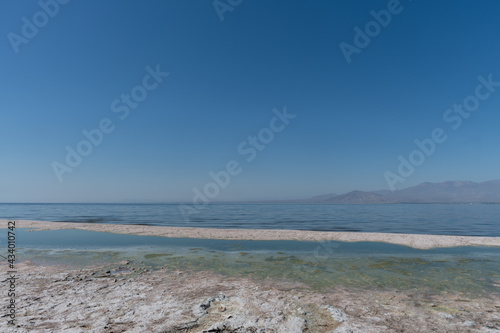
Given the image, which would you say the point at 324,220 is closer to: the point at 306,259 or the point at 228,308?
the point at 306,259

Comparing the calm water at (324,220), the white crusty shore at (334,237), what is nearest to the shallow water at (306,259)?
the white crusty shore at (334,237)

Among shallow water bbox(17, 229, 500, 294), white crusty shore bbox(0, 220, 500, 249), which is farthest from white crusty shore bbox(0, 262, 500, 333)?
white crusty shore bbox(0, 220, 500, 249)

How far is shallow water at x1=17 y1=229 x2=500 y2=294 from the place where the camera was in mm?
11664

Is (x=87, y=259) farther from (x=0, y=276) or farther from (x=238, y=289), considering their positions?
(x=238, y=289)

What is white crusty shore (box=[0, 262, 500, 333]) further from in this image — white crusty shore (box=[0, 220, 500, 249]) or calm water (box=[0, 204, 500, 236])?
calm water (box=[0, 204, 500, 236])

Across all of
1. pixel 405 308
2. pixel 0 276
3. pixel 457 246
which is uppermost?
pixel 0 276

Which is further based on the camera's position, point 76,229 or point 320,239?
point 76,229

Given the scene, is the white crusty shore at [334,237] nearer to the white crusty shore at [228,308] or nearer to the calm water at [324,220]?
the calm water at [324,220]

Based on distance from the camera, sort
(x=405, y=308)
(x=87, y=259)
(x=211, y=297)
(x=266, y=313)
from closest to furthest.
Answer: (x=266, y=313) → (x=405, y=308) → (x=211, y=297) → (x=87, y=259)

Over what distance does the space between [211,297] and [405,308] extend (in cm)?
644

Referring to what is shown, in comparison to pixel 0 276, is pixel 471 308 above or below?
below

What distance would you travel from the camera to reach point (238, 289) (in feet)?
32.6

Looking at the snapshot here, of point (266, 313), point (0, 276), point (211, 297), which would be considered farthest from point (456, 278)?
point (0, 276)

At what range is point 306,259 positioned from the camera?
16.1m
